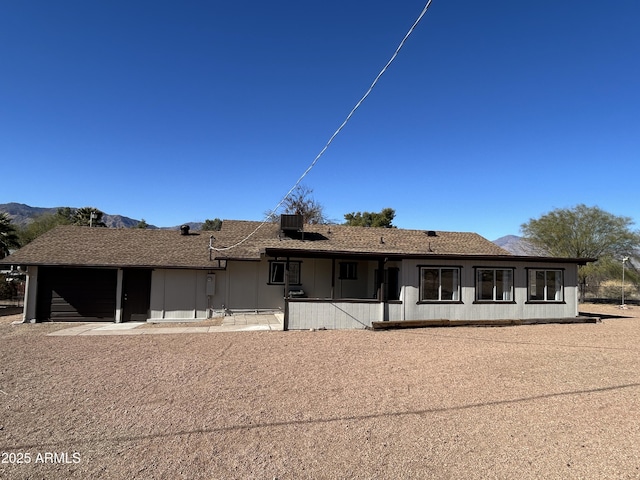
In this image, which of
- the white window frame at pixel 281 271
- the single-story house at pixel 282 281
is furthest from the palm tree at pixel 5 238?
→ the white window frame at pixel 281 271

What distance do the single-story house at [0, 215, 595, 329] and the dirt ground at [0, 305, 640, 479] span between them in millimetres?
3811

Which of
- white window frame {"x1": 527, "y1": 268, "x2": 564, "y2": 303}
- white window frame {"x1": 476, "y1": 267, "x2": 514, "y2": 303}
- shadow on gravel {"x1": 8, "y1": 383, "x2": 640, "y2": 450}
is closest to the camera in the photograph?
shadow on gravel {"x1": 8, "y1": 383, "x2": 640, "y2": 450}

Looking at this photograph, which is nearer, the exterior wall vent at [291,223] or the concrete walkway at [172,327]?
the concrete walkway at [172,327]

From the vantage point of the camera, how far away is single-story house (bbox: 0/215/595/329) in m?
13.7

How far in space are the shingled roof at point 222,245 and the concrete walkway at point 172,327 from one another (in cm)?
236

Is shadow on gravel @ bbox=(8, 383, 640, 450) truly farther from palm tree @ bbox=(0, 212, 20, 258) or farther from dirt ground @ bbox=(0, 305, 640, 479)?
palm tree @ bbox=(0, 212, 20, 258)

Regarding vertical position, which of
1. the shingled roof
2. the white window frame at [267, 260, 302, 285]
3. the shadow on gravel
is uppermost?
the shingled roof

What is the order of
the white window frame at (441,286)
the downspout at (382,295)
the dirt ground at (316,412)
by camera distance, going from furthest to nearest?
the white window frame at (441,286), the downspout at (382,295), the dirt ground at (316,412)

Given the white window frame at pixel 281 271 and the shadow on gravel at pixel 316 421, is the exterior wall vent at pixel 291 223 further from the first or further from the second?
the shadow on gravel at pixel 316 421

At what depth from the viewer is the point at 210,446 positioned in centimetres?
432

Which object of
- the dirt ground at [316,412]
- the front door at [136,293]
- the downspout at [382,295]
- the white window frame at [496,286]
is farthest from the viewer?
the front door at [136,293]

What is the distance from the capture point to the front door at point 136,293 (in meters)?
15.2

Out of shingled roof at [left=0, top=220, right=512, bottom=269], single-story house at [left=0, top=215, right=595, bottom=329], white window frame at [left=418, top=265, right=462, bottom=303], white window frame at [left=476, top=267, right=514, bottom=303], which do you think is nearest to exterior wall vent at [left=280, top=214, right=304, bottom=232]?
shingled roof at [left=0, top=220, right=512, bottom=269]

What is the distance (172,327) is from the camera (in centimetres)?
1338
